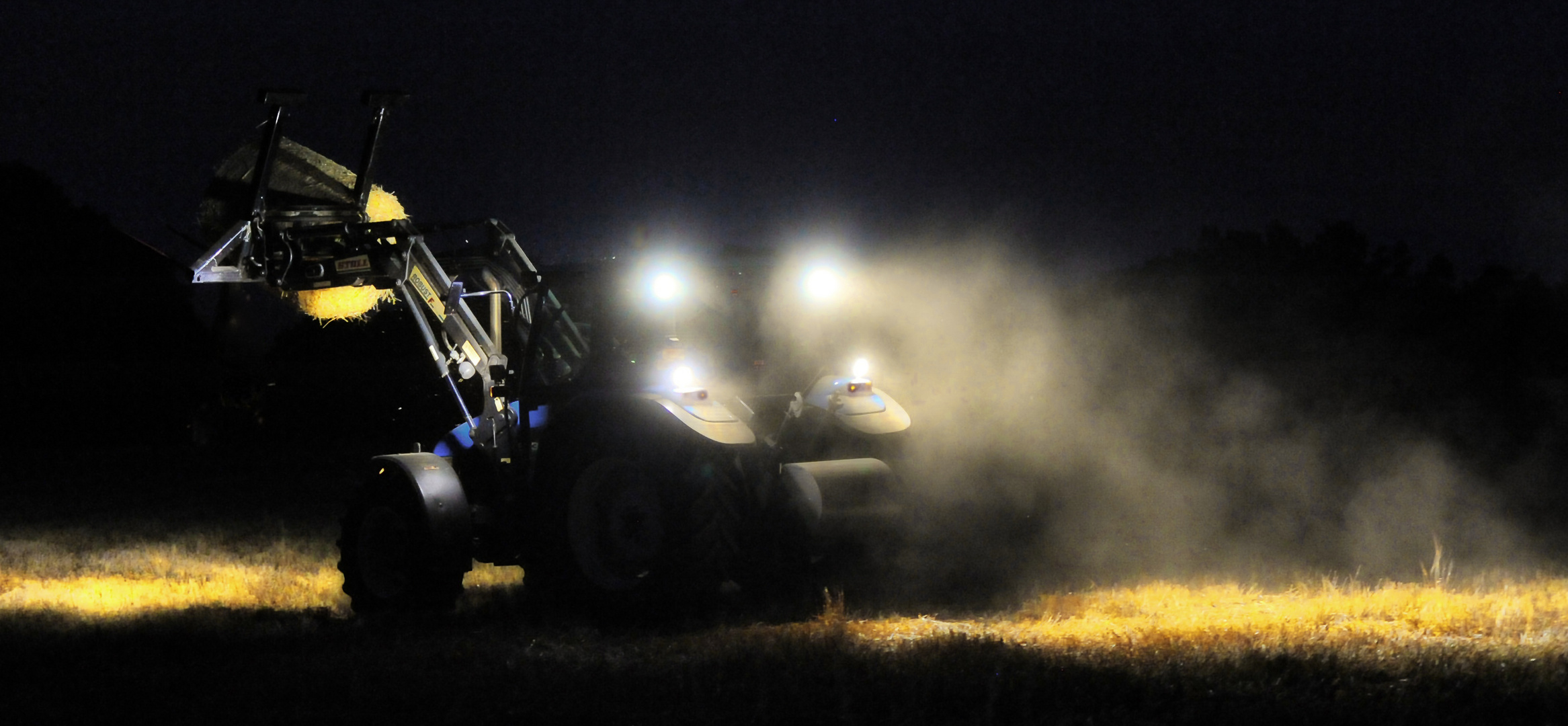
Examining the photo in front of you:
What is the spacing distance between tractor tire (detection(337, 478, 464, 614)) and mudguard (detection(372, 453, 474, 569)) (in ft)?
0.16

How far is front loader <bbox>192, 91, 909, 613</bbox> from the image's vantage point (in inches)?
323

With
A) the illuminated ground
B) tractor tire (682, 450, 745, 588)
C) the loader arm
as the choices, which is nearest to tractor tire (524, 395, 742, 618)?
tractor tire (682, 450, 745, 588)

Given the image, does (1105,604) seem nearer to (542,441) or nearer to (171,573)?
(542,441)

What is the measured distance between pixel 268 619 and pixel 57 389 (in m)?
26.5

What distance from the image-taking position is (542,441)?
9.08 meters

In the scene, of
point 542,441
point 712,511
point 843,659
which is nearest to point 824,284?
point 712,511

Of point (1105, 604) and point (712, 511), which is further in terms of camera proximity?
point (1105, 604)

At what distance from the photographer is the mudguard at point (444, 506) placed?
9.28m

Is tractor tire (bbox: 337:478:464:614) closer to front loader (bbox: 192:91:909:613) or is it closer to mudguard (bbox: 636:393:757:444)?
front loader (bbox: 192:91:909:613)

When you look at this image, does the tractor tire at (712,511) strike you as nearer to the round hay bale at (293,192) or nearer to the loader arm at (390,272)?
the loader arm at (390,272)

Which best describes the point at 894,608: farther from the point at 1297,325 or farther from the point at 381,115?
the point at 1297,325

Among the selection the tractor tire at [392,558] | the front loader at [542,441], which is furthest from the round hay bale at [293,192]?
the tractor tire at [392,558]

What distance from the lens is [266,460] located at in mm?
25562

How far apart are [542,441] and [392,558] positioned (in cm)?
161
